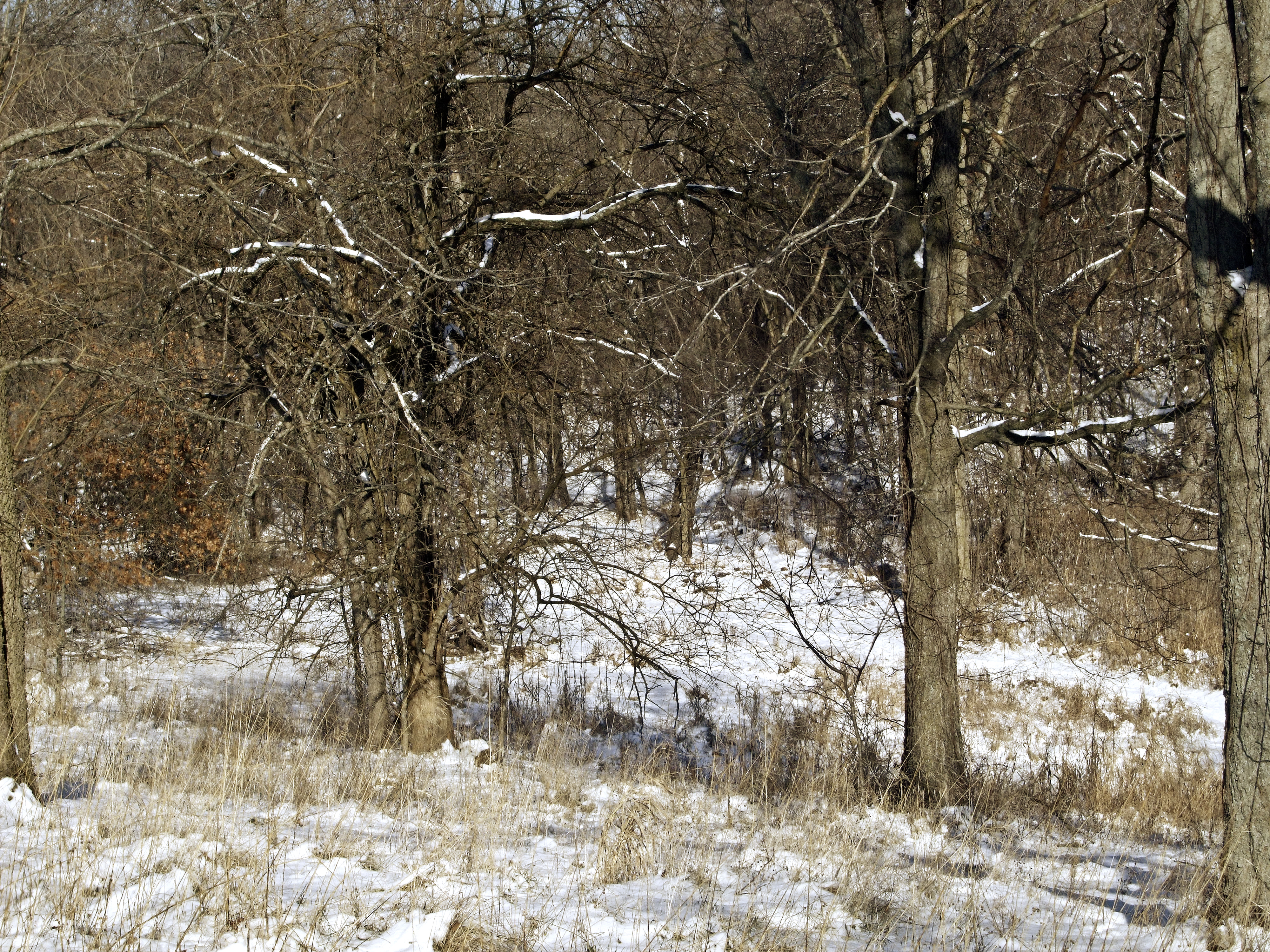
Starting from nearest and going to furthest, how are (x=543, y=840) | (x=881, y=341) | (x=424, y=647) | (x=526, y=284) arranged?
(x=543, y=840), (x=526, y=284), (x=881, y=341), (x=424, y=647)

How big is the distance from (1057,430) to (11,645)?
568cm

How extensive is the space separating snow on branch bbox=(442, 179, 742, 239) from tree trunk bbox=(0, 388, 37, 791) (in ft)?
9.59

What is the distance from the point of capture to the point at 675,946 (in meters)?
3.19

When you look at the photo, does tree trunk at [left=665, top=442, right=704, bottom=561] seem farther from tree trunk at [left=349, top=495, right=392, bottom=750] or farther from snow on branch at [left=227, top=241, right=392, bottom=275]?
snow on branch at [left=227, top=241, right=392, bottom=275]

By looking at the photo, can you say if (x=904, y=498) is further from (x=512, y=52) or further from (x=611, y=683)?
(x=611, y=683)

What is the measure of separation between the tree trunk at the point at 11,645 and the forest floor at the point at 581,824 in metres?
0.22

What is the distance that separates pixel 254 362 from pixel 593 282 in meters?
2.38

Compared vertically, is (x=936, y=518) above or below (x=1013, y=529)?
below

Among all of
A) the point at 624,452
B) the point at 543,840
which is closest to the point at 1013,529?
the point at 624,452

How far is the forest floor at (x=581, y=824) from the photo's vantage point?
332cm

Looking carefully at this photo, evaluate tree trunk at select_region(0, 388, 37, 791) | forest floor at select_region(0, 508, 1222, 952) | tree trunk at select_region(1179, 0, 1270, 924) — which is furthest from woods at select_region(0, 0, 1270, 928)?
tree trunk at select_region(1179, 0, 1270, 924)

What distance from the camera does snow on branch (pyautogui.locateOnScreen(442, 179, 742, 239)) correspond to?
6.08 m

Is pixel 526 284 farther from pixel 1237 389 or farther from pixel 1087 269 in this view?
Result: pixel 1237 389

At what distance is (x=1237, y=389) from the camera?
A: 3.74 meters
